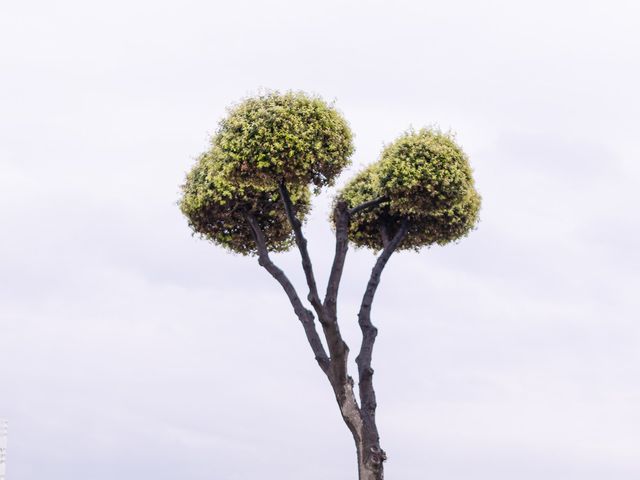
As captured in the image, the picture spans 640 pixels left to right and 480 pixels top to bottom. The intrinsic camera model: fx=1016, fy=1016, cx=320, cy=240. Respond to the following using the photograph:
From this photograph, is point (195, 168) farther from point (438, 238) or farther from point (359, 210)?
point (438, 238)

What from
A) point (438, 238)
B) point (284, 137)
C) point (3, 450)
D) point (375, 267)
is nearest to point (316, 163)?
point (284, 137)

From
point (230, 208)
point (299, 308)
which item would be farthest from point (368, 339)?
point (230, 208)

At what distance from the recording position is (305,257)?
75.9 feet

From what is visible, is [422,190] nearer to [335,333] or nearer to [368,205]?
[368,205]

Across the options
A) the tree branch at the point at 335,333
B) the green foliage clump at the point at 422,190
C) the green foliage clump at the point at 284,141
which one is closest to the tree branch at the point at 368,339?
the tree branch at the point at 335,333

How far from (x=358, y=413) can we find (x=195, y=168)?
25.8ft

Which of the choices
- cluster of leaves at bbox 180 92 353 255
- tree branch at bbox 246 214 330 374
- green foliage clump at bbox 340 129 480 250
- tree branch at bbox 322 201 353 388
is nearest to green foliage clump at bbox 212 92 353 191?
cluster of leaves at bbox 180 92 353 255

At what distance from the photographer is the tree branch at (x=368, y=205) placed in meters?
24.2

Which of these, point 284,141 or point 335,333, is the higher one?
point 284,141

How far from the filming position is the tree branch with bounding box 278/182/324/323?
22844 mm

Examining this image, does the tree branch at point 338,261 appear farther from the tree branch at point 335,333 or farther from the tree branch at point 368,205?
the tree branch at point 368,205

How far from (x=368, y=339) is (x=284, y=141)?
490 centimetres

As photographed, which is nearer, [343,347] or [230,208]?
[343,347]

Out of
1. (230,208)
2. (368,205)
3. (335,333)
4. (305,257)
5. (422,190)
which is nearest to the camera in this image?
(335,333)
